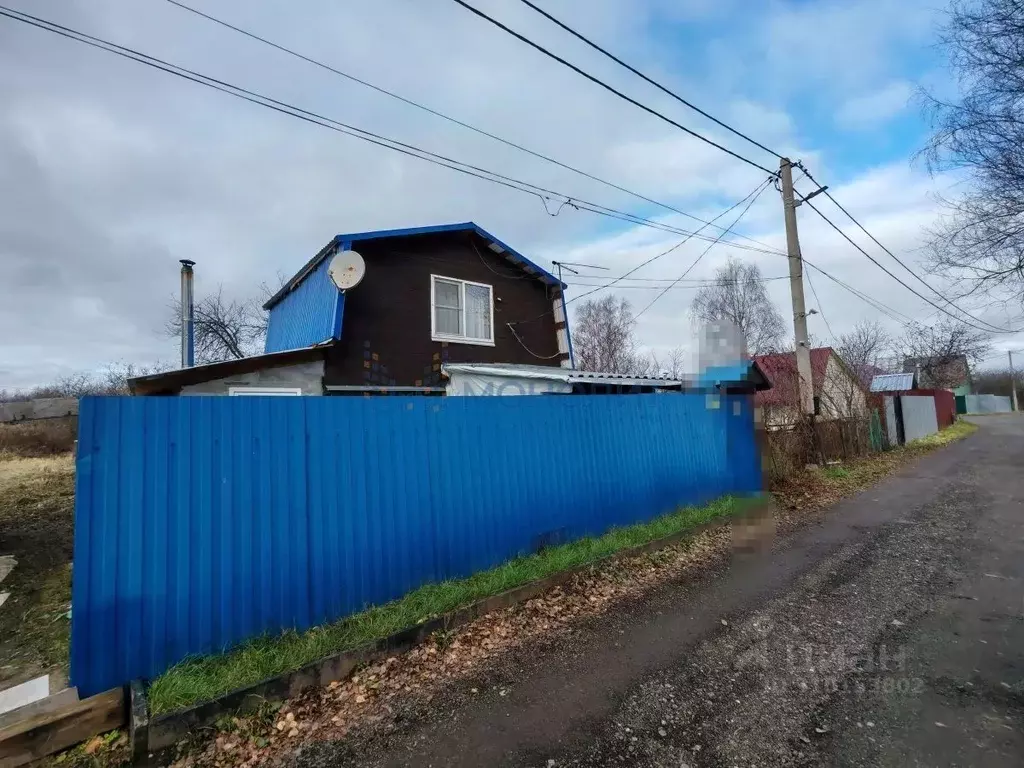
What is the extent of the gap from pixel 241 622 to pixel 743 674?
154 inches

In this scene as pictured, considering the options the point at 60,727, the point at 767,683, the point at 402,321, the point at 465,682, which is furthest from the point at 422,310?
the point at 767,683

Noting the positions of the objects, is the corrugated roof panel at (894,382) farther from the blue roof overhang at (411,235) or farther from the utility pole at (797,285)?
the blue roof overhang at (411,235)

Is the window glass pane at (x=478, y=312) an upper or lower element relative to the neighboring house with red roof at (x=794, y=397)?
upper

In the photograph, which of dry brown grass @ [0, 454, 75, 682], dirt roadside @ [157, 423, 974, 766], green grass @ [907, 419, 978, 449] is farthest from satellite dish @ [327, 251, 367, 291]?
green grass @ [907, 419, 978, 449]

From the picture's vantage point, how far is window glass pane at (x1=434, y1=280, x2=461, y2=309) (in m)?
11.2

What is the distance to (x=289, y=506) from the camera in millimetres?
4016

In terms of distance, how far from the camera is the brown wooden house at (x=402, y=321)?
338 inches

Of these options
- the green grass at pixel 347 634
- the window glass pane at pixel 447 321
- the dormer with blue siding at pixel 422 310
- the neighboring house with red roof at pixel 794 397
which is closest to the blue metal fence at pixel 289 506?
the green grass at pixel 347 634

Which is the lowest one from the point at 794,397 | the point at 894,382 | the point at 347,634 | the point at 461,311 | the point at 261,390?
the point at 347,634

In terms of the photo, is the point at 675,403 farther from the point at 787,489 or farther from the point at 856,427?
the point at 856,427

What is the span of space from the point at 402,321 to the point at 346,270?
1746 millimetres

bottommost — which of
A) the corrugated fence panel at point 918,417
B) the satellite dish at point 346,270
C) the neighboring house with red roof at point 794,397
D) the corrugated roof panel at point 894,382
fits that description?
the corrugated fence panel at point 918,417

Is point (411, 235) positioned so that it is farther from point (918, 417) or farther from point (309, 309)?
point (918, 417)

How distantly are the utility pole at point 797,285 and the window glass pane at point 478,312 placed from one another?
26.6 ft
